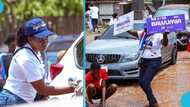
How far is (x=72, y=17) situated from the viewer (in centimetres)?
491

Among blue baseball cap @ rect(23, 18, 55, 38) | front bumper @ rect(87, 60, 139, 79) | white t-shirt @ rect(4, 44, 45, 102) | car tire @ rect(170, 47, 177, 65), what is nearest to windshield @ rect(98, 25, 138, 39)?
front bumper @ rect(87, 60, 139, 79)

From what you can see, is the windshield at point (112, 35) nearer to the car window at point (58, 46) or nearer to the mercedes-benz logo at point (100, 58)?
the mercedes-benz logo at point (100, 58)

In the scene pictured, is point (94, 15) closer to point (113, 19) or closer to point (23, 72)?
point (113, 19)

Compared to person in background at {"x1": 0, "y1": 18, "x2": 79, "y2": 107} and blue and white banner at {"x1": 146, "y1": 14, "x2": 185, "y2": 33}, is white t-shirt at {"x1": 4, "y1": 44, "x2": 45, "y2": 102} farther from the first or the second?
blue and white banner at {"x1": 146, "y1": 14, "x2": 185, "y2": 33}

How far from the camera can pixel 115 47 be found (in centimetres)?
512

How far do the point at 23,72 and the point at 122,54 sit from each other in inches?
40.9

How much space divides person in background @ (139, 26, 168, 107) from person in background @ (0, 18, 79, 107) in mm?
894

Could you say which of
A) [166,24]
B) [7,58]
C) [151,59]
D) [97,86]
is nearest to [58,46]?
[7,58]

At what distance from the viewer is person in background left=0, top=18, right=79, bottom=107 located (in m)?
4.57

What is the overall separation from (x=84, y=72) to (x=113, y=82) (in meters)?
0.36

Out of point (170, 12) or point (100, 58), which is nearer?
point (170, 12)

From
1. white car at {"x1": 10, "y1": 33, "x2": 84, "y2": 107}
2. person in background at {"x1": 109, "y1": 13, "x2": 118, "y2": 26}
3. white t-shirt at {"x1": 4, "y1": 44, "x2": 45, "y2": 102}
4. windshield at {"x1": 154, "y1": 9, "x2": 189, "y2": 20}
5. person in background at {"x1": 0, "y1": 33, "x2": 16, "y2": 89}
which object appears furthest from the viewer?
person in background at {"x1": 109, "y1": 13, "x2": 118, "y2": 26}

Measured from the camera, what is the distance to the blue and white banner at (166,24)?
5.00m

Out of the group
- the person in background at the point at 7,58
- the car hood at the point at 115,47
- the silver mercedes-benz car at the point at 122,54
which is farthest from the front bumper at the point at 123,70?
the person in background at the point at 7,58
